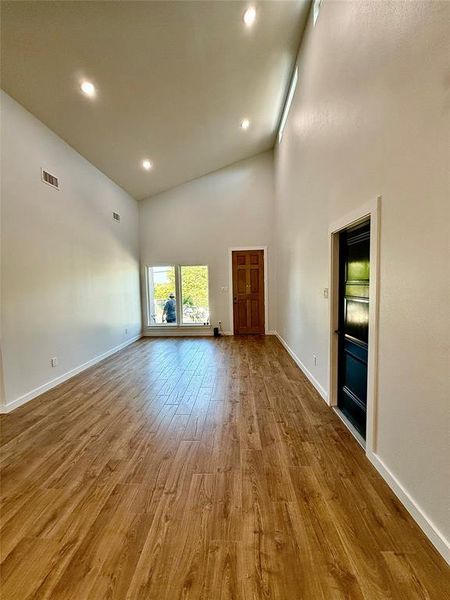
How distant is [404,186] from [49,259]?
3.88 meters

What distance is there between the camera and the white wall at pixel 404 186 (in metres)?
1.27

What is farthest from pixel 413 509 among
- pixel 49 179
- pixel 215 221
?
pixel 215 221

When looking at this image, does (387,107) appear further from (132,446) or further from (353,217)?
(132,446)

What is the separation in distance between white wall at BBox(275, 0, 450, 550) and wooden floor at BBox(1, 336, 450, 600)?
337 millimetres

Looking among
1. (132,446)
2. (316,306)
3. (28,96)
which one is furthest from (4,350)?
(316,306)

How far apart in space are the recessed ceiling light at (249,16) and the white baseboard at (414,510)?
4388 millimetres

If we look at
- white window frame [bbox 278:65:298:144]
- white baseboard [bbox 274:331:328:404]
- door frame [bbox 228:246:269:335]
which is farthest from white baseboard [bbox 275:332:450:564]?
door frame [bbox 228:246:269:335]

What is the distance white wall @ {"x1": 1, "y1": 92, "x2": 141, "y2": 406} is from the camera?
2924mm

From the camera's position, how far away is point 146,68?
10.3 ft

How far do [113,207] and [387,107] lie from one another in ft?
16.7

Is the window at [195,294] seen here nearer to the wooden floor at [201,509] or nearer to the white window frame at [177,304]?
the white window frame at [177,304]

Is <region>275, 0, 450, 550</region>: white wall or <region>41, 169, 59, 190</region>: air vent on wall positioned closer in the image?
<region>275, 0, 450, 550</region>: white wall

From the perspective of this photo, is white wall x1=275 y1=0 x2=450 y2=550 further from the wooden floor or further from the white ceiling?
the white ceiling

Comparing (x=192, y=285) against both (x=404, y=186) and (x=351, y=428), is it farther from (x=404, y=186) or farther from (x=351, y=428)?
(x=404, y=186)
